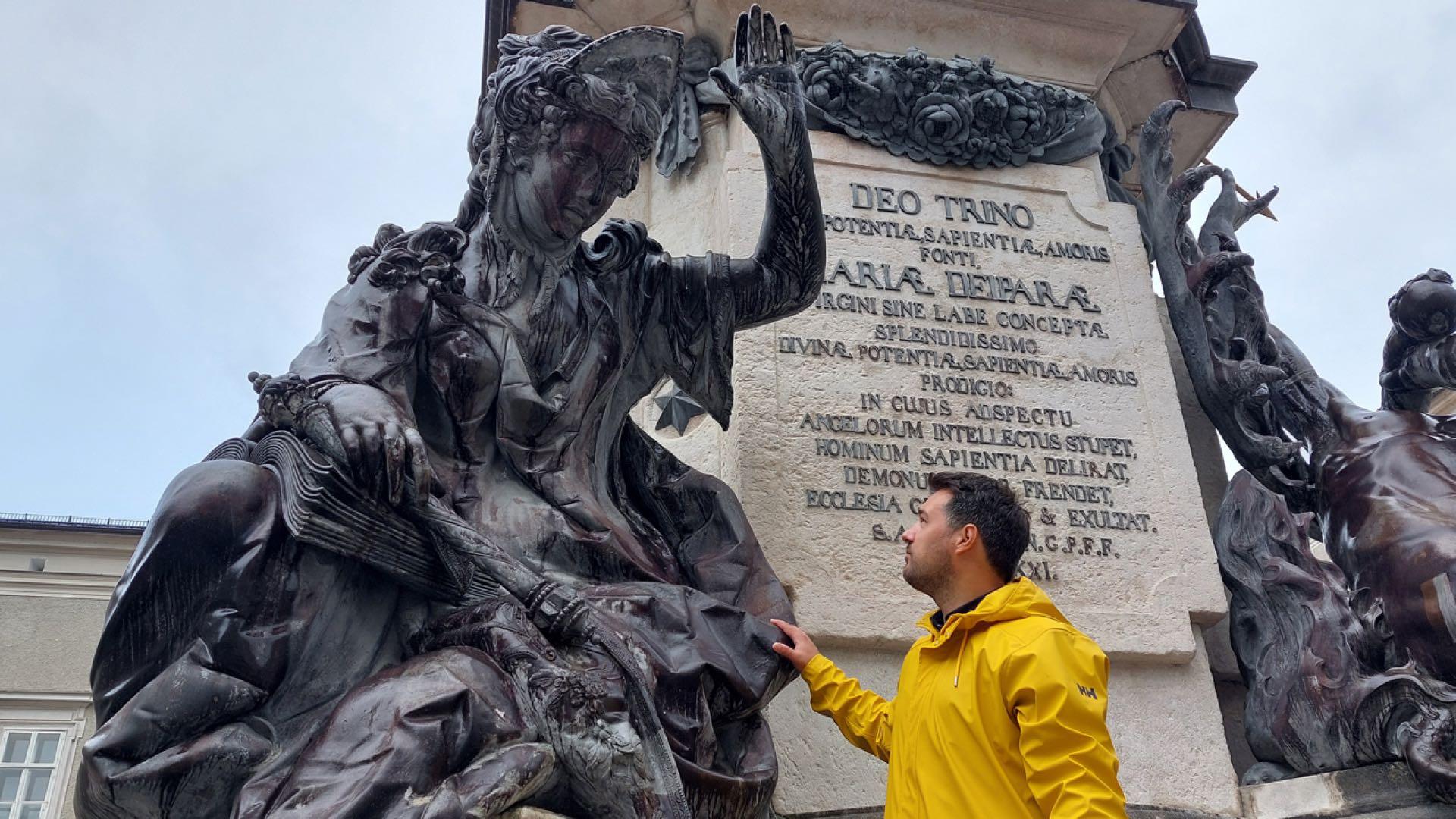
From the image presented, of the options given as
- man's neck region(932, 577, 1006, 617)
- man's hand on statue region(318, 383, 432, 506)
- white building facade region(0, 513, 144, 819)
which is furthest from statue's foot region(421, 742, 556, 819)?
white building facade region(0, 513, 144, 819)

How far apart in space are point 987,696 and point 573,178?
67.8 inches

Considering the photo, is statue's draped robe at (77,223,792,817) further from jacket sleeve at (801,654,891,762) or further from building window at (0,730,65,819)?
building window at (0,730,65,819)

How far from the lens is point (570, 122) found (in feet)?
10.7

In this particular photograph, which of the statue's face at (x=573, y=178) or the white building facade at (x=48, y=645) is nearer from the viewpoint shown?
the statue's face at (x=573, y=178)

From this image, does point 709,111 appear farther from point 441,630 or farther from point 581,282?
point 441,630

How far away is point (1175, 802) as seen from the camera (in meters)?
3.71

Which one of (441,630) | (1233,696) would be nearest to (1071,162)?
(1233,696)

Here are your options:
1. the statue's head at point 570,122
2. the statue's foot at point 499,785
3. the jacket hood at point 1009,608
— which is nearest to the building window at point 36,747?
the statue's head at point 570,122

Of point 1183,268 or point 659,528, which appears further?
point 1183,268

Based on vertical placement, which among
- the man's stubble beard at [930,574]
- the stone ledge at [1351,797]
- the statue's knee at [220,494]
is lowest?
the stone ledge at [1351,797]

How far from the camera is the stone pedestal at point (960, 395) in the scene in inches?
151

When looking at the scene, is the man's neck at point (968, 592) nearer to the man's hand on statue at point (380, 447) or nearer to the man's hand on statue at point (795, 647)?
the man's hand on statue at point (795, 647)

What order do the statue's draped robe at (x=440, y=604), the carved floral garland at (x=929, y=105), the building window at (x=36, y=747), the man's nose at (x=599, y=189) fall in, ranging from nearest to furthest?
A: the statue's draped robe at (x=440, y=604), the man's nose at (x=599, y=189), the carved floral garland at (x=929, y=105), the building window at (x=36, y=747)

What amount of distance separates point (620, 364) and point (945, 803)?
1.66 meters
